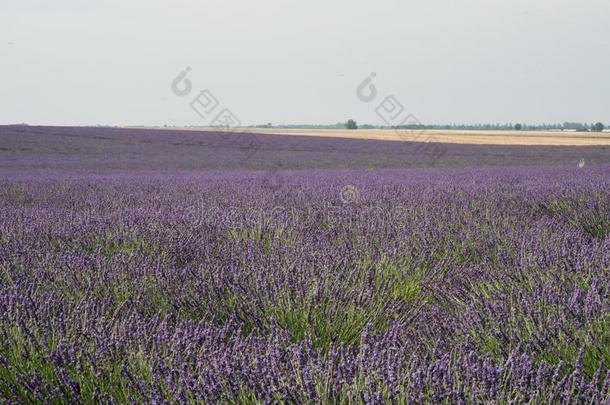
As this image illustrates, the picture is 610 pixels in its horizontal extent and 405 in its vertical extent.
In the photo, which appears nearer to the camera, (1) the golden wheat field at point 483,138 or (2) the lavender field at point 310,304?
(2) the lavender field at point 310,304

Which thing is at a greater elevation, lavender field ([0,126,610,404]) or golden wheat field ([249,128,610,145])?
lavender field ([0,126,610,404])

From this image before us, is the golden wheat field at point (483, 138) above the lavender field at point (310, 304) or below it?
below

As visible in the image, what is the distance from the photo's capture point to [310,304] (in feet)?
6.63

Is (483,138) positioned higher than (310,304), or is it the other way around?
(310,304)

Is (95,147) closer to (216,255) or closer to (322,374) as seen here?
(216,255)

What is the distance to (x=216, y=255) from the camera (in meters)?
3.01

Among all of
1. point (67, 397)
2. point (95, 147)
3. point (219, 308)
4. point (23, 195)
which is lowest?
point (219, 308)

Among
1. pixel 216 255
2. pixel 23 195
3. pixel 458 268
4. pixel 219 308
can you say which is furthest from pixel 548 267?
pixel 23 195

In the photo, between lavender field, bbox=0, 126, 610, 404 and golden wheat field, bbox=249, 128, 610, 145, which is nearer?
lavender field, bbox=0, 126, 610, 404

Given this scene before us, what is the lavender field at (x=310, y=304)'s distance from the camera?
129 centimetres

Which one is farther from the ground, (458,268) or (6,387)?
(6,387)

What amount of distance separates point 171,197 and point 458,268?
3617mm

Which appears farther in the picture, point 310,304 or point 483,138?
point 483,138

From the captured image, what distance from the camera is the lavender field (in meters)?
1.29
